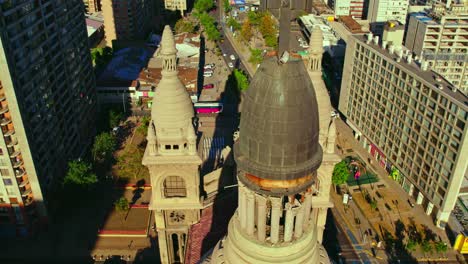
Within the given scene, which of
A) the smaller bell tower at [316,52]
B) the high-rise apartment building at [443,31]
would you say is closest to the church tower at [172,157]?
the smaller bell tower at [316,52]

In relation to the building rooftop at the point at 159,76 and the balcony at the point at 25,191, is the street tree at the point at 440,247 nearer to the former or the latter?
the balcony at the point at 25,191

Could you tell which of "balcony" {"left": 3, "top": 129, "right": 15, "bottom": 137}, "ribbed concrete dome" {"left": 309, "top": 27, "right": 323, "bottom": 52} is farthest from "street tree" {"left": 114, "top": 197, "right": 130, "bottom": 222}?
"ribbed concrete dome" {"left": 309, "top": 27, "right": 323, "bottom": 52}

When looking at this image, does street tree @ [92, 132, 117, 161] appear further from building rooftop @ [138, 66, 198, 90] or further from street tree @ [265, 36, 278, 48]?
street tree @ [265, 36, 278, 48]

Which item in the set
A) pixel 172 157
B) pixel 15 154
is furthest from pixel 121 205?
pixel 172 157

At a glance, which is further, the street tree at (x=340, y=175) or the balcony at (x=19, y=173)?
the street tree at (x=340, y=175)

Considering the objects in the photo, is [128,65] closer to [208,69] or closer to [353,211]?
[208,69]

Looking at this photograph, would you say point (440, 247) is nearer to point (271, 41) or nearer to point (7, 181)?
point (7, 181)
